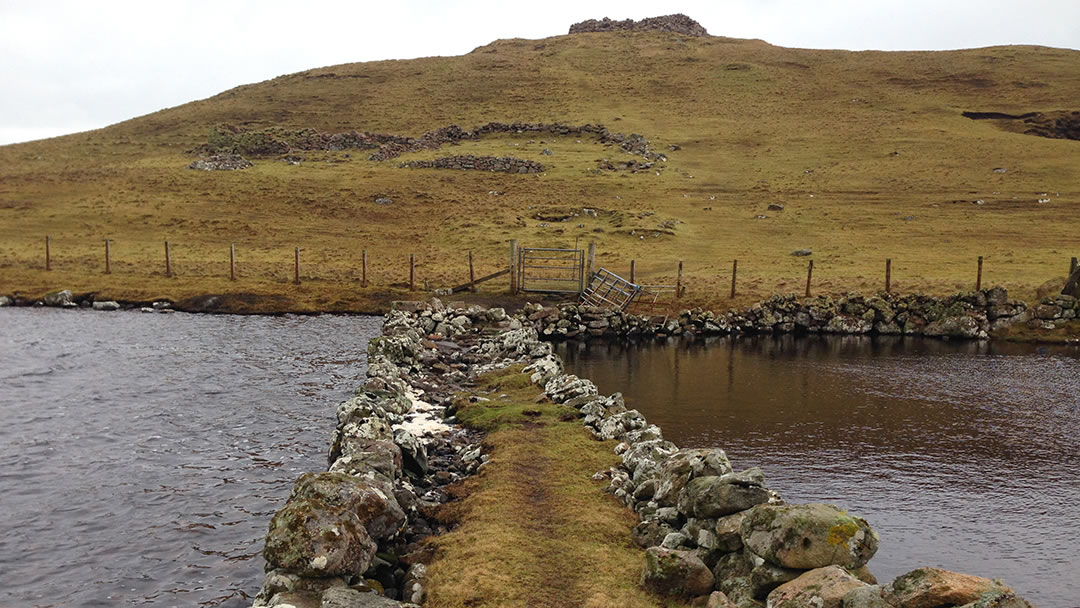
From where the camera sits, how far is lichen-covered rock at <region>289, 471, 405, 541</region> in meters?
13.5

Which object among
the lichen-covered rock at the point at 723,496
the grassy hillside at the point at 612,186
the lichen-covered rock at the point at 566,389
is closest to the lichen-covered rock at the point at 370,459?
the lichen-covered rock at the point at 723,496

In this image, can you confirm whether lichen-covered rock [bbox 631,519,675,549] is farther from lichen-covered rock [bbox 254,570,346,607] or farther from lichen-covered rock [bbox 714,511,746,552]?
lichen-covered rock [bbox 254,570,346,607]

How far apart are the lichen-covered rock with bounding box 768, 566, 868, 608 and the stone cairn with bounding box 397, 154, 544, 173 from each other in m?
81.3

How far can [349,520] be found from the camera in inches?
516

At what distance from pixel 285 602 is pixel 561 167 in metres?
82.1

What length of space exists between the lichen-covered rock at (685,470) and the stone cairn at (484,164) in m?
76.7

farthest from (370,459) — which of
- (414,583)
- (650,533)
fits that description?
(650,533)

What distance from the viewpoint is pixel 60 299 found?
50.1 meters

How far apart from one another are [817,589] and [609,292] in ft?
120

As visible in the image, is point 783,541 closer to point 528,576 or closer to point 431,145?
point 528,576

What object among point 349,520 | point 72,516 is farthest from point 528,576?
point 72,516

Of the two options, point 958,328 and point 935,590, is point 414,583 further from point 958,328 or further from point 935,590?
point 958,328

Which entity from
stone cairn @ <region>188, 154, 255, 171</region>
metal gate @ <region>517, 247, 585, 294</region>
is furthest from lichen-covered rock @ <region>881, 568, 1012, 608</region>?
stone cairn @ <region>188, 154, 255, 171</region>

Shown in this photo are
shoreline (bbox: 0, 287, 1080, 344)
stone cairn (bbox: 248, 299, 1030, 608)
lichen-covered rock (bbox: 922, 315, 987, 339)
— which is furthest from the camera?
shoreline (bbox: 0, 287, 1080, 344)
